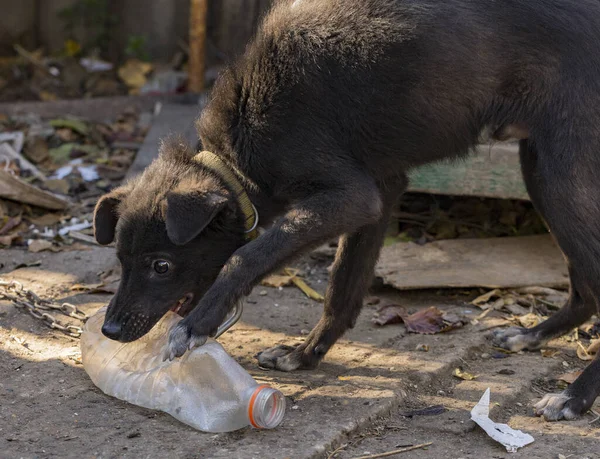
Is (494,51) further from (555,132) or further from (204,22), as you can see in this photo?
(204,22)

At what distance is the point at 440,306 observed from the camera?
5441mm

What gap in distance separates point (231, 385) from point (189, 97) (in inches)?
212

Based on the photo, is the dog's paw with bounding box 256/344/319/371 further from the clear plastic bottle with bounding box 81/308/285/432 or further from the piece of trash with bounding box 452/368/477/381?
the piece of trash with bounding box 452/368/477/381

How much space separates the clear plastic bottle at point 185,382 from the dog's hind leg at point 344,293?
2.05 ft

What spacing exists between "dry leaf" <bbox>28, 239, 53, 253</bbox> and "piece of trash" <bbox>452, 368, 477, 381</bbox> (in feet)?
9.43

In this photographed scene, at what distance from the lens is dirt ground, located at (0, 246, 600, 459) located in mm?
3600

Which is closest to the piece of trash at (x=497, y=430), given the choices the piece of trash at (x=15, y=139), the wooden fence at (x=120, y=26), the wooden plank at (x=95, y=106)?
the piece of trash at (x=15, y=139)

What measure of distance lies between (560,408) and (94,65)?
22.8ft

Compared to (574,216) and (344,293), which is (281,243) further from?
(574,216)

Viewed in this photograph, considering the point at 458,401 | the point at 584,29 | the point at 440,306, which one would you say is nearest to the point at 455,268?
the point at 440,306

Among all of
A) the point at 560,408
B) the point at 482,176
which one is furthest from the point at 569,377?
the point at 482,176

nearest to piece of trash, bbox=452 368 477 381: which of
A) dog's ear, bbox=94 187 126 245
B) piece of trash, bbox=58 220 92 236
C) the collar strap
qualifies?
the collar strap

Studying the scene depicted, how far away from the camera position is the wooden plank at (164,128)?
708 cm

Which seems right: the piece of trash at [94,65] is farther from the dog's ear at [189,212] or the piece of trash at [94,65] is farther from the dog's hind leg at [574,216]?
the dog's hind leg at [574,216]
